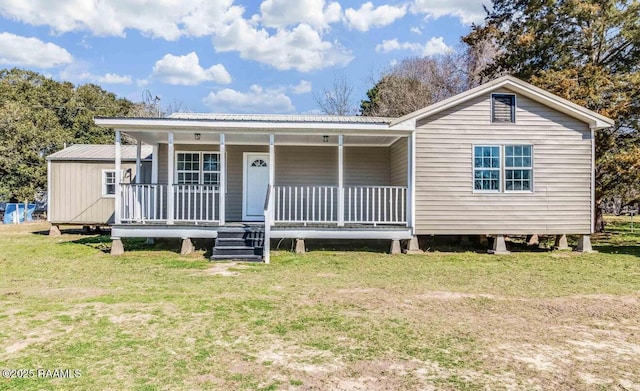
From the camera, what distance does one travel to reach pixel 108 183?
13.7 meters

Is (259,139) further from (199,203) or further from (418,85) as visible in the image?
(418,85)

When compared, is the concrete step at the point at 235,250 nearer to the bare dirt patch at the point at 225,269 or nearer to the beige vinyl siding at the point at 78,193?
the bare dirt patch at the point at 225,269

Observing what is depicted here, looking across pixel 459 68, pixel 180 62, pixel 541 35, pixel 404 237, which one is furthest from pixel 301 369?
pixel 180 62

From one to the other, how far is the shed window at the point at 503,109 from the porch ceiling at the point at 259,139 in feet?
7.89

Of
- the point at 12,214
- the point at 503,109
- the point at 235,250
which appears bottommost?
the point at 235,250

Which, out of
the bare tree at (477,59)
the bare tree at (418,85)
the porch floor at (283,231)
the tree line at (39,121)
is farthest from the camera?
the bare tree at (418,85)

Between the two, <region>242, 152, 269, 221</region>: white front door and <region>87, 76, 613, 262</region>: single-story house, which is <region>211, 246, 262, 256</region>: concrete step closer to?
<region>87, 76, 613, 262</region>: single-story house

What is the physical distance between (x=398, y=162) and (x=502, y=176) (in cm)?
264

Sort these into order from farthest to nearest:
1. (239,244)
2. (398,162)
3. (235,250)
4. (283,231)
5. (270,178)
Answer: (398,162)
(270,178)
(283,231)
(239,244)
(235,250)

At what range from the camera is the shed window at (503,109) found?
1010cm

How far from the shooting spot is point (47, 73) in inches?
1236

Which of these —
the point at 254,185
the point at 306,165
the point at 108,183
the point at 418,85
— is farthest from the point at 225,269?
the point at 418,85

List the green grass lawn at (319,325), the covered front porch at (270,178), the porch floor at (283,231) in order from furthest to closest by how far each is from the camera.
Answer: the covered front porch at (270,178)
the porch floor at (283,231)
the green grass lawn at (319,325)

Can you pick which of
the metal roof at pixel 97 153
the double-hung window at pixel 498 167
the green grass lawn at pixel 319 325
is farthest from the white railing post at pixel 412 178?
the metal roof at pixel 97 153
